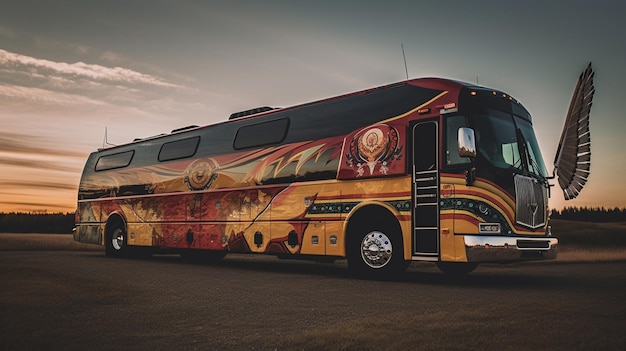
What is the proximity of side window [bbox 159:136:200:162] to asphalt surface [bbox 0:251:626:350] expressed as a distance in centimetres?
Result: 632

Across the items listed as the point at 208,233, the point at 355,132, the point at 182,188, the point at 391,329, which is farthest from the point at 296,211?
the point at 391,329

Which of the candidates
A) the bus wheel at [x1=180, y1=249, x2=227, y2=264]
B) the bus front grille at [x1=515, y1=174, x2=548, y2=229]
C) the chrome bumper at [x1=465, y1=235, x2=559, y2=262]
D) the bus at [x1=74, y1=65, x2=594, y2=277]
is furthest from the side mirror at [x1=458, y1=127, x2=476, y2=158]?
the bus wheel at [x1=180, y1=249, x2=227, y2=264]

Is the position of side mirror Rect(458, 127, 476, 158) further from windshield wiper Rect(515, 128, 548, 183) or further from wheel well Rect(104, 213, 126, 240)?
wheel well Rect(104, 213, 126, 240)

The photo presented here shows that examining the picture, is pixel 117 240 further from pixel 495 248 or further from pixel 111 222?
pixel 495 248

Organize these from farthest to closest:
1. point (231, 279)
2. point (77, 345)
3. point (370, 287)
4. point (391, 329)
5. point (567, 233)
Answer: point (567, 233) < point (231, 279) < point (370, 287) < point (391, 329) < point (77, 345)

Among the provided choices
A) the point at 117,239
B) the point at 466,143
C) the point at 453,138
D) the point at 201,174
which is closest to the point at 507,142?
the point at 453,138

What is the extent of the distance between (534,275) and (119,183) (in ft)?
43.3

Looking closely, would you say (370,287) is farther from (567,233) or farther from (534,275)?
(567,233)

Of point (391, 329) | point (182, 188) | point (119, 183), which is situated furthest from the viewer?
point (119, 183)

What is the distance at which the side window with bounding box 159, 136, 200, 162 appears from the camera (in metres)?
17.1

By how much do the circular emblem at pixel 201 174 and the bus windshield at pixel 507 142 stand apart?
7698 mm

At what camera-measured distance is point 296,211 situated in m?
13.3

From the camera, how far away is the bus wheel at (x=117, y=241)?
19.2m

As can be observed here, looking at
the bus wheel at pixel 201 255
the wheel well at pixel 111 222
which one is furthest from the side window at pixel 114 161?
the bus wheel at pixel 201 255
